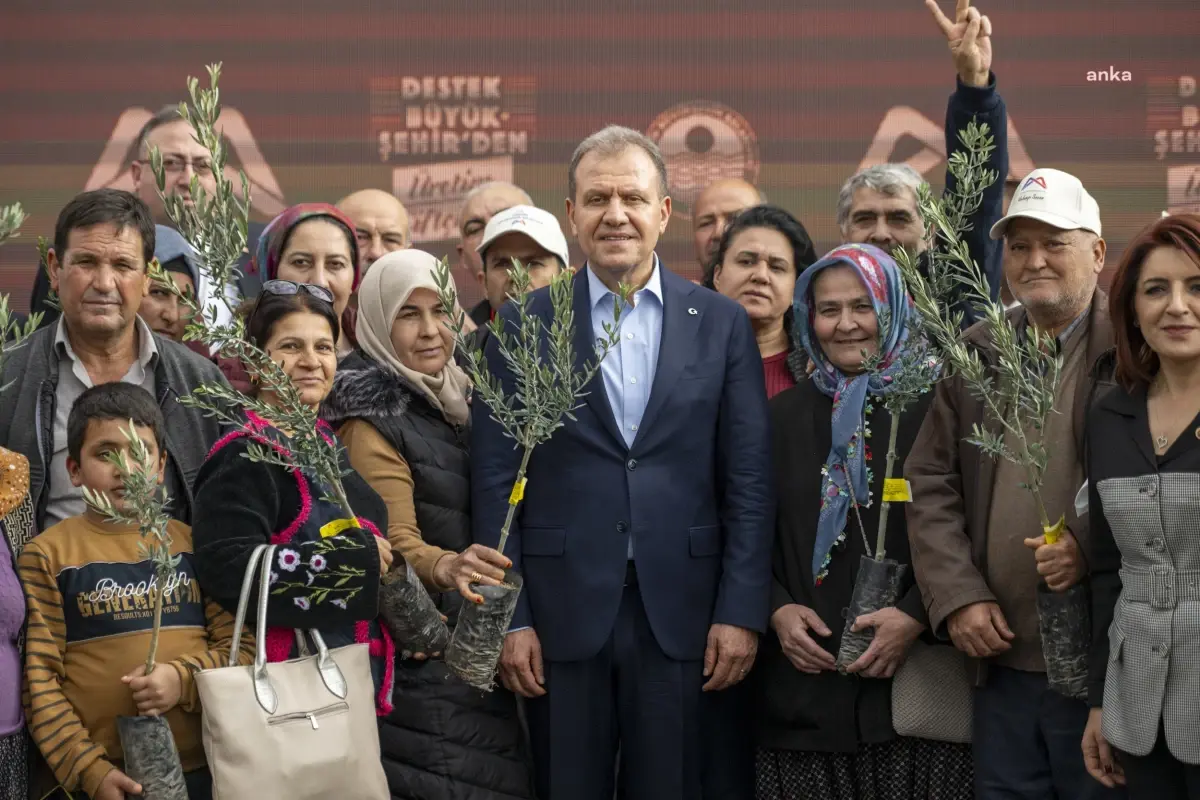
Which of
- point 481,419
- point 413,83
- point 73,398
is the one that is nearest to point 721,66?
point 413,83

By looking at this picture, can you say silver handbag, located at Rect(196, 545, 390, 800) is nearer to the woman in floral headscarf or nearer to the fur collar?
the fur collar

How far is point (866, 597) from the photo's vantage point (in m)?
3.77

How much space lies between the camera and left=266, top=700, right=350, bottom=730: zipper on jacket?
10.7ft

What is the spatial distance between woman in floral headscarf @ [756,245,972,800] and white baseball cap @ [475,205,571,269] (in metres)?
0.96

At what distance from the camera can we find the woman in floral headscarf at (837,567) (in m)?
3.82

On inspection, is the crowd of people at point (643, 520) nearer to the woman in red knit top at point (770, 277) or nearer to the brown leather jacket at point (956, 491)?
the brown leather jacket at point (956, 491)

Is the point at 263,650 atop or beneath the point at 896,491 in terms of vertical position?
beneath

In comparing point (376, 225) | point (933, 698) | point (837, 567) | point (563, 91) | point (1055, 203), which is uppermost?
point (563, 91)

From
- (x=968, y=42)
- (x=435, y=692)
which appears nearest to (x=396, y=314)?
(x=435, y=692)

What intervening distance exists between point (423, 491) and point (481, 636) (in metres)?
0.54

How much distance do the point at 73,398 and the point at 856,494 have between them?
1.94 meters

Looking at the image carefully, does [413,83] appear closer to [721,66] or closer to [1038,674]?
[721,66]

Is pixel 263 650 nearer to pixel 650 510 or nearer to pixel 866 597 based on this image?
pixel 650 510

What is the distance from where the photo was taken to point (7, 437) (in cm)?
379
